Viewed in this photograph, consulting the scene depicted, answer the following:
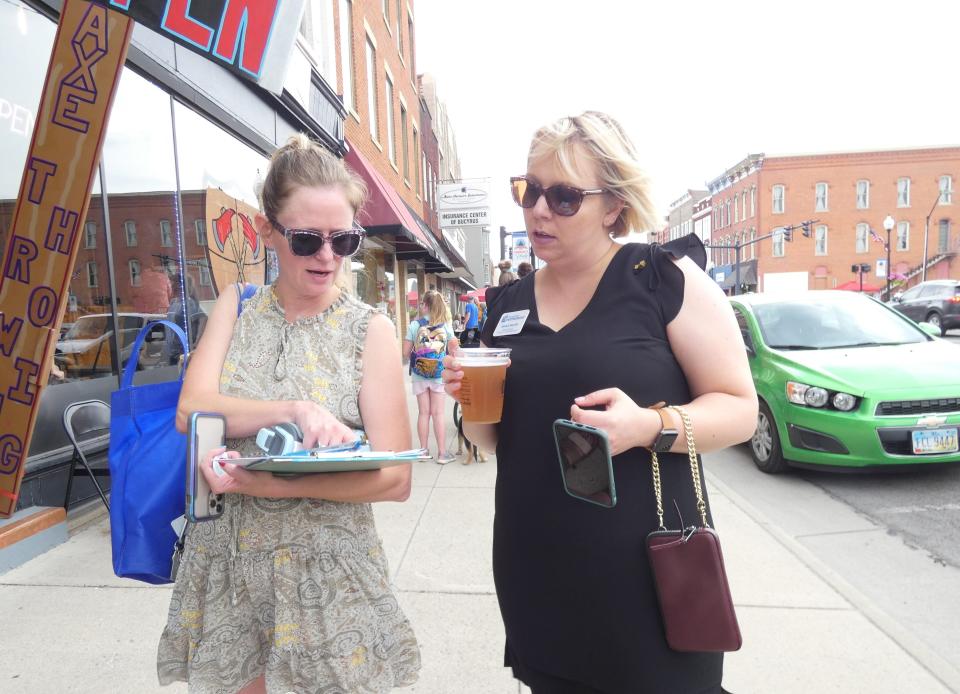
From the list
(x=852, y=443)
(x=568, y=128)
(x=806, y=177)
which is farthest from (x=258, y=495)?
(x=806, y=177)

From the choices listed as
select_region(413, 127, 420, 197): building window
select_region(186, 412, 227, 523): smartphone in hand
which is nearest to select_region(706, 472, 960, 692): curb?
select_region(186, 412, 227, 523): smartphone in hand

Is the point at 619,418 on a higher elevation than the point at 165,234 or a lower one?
lower

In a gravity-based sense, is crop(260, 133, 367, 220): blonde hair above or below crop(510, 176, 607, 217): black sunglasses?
above

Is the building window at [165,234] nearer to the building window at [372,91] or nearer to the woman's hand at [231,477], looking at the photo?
the woman's hand at [231,477]

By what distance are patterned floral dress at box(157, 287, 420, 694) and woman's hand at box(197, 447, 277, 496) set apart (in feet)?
0.45

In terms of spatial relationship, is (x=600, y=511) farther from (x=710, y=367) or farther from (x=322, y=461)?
(x=322, y=461)

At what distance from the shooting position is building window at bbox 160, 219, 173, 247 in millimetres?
5576

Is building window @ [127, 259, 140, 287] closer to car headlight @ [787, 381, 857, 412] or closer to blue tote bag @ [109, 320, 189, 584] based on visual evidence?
blue tote bag @ [109, 320, 189, 584]

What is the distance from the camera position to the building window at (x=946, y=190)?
4503 cm

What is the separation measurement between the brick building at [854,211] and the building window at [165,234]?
4743 centimetres

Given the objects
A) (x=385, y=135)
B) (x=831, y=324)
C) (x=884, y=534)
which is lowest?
(x=884, y=534)

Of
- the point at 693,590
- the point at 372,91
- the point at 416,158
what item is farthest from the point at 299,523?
the point at 416,158

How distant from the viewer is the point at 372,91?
12.8 m

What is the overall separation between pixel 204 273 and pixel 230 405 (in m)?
5.58
